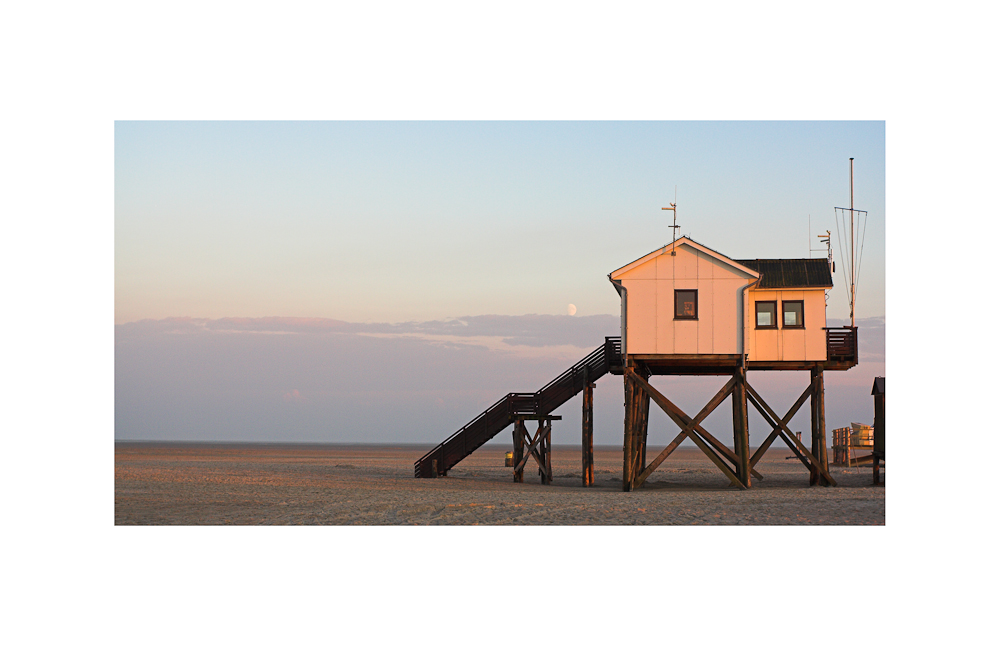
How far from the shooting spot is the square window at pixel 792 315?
28750mm

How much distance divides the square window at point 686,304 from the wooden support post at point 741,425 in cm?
241

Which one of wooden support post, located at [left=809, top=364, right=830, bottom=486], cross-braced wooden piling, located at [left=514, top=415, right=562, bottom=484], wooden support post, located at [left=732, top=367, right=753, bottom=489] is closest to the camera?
wooden support post, located at [left=732, top=367, right=753, bottom=489]

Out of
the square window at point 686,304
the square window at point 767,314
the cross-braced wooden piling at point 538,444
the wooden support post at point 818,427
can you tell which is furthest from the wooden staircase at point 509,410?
the wooden support post at point 818,427

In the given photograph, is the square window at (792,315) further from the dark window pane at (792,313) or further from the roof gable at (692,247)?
the roof gable at (692,247)

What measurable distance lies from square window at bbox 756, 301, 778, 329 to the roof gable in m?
2.03

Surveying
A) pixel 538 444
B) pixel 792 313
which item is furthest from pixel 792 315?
pixel 538 444

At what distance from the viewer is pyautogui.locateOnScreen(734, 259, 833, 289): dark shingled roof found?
2861 centimetres

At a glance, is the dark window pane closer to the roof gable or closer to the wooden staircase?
the roof gable

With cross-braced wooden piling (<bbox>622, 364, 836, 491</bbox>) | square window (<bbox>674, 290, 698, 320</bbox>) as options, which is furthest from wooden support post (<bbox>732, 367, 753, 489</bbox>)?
square window (<bbox>674, 290, 698, 320</bbox>)

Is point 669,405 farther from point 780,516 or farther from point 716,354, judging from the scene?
point 780,516

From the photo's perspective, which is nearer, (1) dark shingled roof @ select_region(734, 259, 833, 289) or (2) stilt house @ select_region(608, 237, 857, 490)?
(2) stilt house @ select_region(608, 237, 857, 490)

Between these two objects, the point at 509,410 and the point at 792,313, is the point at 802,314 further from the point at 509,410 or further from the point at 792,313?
the point at 509,410

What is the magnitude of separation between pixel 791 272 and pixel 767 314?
5.57 feet

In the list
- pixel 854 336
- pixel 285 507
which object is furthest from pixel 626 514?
pixel 854 336
